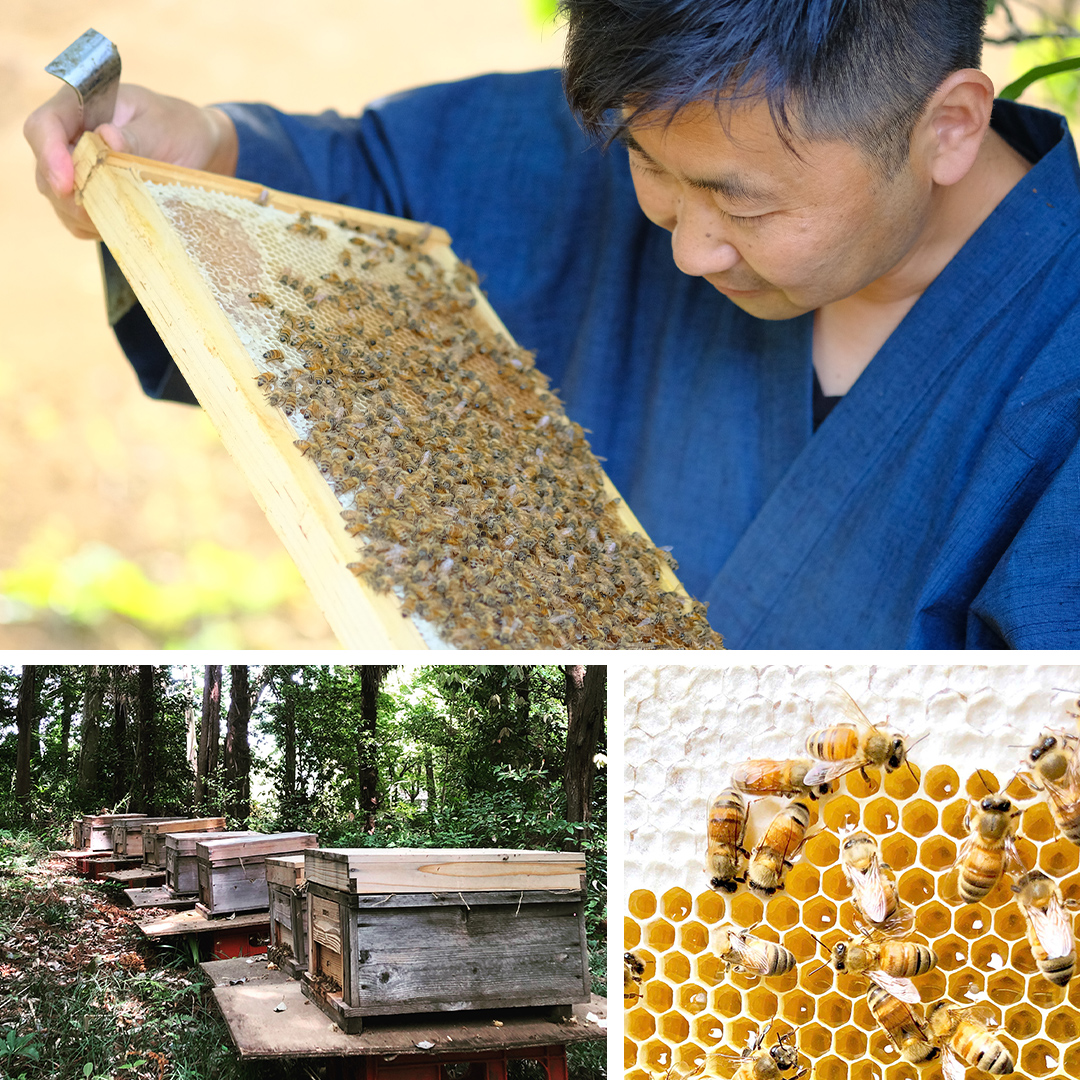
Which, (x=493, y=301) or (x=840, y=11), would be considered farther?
(x=493, y=301)

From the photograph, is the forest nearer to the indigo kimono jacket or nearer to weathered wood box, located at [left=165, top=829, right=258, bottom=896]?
weathered wood box, located at [left=165, top=829, right=258, bottom=896]

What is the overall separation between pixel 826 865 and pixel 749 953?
0.10 m

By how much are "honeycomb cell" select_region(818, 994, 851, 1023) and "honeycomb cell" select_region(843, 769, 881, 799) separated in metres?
Answer: 0.18

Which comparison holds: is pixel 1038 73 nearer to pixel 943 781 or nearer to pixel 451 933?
pixel 943 781

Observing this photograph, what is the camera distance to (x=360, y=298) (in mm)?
1243

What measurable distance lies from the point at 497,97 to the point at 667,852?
4.69 ft

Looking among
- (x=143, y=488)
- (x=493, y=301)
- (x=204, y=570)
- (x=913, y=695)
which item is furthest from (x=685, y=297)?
(x=143, y=488)

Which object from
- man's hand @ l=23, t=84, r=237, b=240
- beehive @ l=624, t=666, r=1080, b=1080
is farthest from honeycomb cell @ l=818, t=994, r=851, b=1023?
man's hand @ l=23, t=84, r=237, b=240

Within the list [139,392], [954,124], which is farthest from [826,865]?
[139,392]

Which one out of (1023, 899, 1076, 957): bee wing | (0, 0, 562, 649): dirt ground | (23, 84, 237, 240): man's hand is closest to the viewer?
(1023, 899, 1076, 957): bee wing

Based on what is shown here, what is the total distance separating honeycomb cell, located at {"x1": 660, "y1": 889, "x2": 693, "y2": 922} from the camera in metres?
0.79

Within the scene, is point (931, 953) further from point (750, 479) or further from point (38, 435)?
point (38, 435)

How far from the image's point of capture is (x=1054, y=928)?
2.45ft

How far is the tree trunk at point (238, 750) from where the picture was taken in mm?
853
